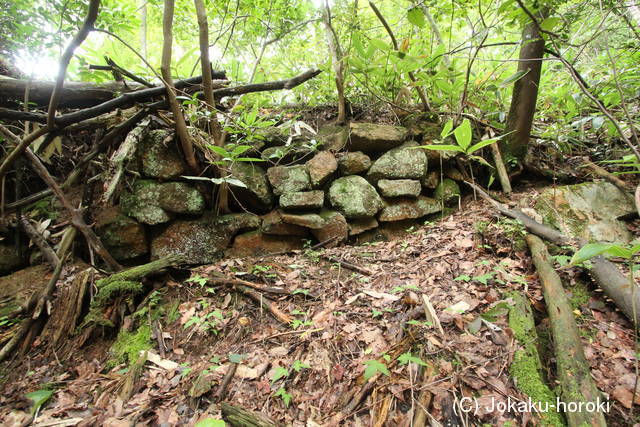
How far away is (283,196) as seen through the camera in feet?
10.8

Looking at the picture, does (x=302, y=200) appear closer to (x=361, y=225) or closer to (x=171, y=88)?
(x=361, y=225)

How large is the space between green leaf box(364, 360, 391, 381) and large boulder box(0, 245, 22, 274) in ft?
11.8

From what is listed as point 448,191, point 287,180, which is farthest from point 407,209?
point 287,180

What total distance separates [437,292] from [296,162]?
2387mm

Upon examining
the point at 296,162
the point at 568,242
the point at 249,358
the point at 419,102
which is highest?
the point at 419,102

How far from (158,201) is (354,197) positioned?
2.27 meters

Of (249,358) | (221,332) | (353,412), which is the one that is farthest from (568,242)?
(221,332)

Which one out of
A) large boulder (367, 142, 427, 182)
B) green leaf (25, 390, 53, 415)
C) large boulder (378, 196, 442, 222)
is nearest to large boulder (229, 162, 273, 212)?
large boulder (367, 142, 427, 182)

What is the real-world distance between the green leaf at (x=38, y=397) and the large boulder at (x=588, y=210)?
13.3 ft

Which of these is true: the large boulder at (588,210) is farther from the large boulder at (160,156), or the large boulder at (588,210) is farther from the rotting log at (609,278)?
the large boulder at (160,156)

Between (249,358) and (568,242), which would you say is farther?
(568,242)

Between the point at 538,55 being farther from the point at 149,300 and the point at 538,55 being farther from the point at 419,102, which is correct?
the point at 149,300

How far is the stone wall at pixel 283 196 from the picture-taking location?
2.98m

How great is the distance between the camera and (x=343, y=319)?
6.47 feet
